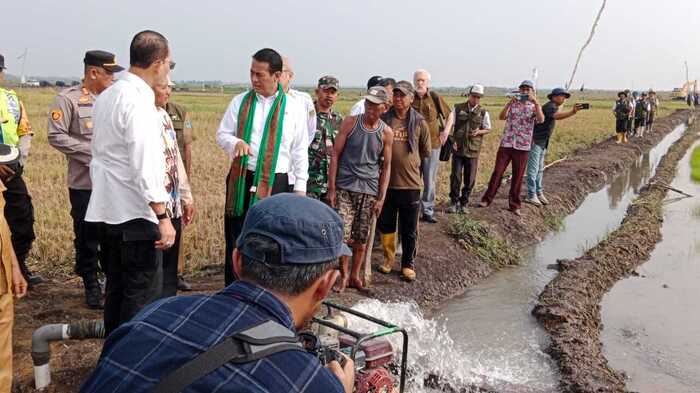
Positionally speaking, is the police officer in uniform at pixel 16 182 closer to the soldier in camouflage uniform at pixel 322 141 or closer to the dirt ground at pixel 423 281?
the dirt ground at pixel 423 281

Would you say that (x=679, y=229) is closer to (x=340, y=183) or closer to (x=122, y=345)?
(x=340, y=183)

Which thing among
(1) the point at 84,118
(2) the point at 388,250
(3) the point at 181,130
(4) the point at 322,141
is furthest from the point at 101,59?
(2) the point at 388,250

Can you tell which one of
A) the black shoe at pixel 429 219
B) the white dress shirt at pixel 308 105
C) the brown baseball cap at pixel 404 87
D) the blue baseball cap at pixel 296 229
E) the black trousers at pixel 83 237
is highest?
the brown baseball cap at pixel 404 87

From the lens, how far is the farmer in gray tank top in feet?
17.0

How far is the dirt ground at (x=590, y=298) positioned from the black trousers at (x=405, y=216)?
4.82ft

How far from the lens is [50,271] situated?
5.74m

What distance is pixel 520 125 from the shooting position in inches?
330

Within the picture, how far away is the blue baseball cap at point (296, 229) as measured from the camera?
1513 millimetres

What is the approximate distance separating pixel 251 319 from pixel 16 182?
14.5ft

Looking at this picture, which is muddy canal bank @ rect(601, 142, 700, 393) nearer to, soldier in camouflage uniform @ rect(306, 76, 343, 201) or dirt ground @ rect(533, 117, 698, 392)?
dirt ground @ rect(533, 117, 698, 392)

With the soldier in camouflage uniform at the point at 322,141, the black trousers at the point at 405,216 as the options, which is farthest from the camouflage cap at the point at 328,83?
the black trousers at the point at 405,216

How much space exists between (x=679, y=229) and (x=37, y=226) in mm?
10092

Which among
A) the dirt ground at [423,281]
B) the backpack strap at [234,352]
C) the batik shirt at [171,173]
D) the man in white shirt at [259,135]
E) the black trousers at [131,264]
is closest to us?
the backpack strap at [234,352]

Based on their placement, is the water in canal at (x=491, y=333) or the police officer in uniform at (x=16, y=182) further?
the police officer in uniform at (x=16, y=182)
